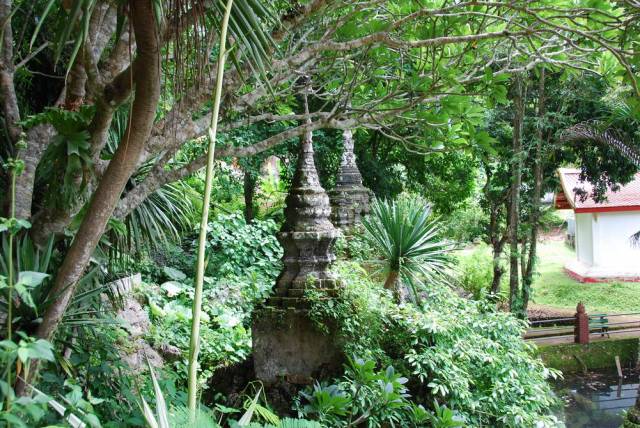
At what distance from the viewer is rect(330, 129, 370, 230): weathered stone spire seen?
26.2ft

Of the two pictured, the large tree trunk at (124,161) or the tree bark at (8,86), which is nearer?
the large tree trunk at (124,161)

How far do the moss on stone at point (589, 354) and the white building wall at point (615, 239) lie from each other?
5.85m

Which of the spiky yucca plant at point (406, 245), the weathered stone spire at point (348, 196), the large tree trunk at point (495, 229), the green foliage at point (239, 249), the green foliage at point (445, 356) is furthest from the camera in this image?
the large tree trunk at point (495, 229)

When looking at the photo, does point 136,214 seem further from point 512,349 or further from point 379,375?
point 512,349

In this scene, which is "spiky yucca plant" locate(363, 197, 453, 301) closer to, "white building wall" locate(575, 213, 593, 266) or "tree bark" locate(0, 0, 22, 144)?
"tree bark" locate(0, 0, 22, 144)

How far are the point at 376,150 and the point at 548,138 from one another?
3711 mm

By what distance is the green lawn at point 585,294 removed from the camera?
588 inches

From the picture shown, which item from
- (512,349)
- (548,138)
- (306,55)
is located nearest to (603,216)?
(548,138)

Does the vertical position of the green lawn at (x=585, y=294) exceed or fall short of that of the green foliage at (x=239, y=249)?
it falls short

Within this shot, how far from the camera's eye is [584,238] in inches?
694

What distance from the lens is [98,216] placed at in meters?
2.43

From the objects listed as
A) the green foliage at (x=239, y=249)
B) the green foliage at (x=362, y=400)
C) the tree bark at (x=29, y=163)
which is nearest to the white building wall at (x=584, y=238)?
the green foliage at (x=239, y=249)

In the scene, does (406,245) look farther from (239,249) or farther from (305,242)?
(239,249)

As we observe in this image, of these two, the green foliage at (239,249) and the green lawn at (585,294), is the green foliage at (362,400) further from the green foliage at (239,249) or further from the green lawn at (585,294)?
the green lawn at (585,294)
